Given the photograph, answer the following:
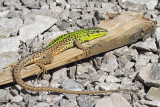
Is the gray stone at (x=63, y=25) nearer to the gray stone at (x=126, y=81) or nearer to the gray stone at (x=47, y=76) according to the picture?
the gray stone at (x=47, y=76)

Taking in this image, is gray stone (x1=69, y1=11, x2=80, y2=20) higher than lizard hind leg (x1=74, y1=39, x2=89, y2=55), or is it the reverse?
gray stone (x1=69, y1=11, x2=80, y2=20)

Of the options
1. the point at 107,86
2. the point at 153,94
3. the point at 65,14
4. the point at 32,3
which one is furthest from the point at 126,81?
the point at 32,3

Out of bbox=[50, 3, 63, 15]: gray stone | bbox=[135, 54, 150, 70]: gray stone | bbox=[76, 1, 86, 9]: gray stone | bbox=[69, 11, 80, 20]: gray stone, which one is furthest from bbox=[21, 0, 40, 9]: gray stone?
bbox=[135, 54, 150, 70]: gray stone

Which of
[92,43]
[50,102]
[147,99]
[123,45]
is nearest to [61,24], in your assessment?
[92,43]

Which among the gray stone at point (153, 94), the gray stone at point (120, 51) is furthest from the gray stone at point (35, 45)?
the gray stone at point (153, 94)

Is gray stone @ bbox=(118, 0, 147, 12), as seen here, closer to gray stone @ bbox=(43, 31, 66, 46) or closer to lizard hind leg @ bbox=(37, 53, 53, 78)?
gray stone @ bbox=(43, 31, 66, 46)
